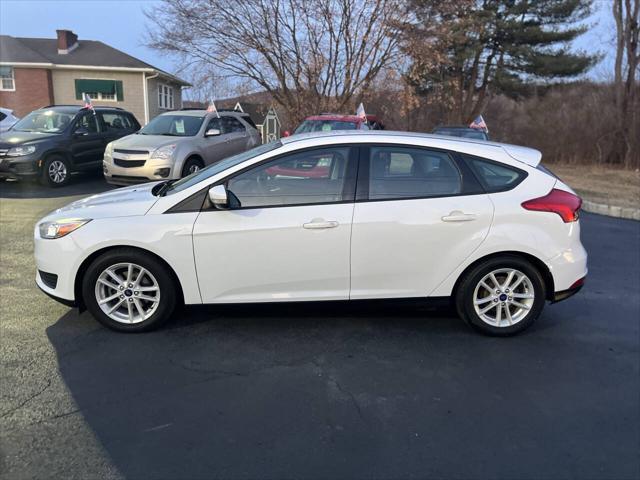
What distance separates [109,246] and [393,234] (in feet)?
7.15

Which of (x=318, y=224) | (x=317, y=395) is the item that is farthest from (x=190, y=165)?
(x=317, y=395)

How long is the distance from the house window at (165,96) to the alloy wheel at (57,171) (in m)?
24.6

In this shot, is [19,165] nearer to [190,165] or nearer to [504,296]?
[190,165]

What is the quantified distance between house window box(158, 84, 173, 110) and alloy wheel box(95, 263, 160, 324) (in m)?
32.8

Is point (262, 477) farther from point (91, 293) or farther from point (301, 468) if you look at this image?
point (91, 293)

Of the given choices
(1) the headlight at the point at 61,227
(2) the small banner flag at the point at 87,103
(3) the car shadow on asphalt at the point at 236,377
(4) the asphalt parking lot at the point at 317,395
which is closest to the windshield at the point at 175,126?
(2) the small banner flag at the point at 87,103

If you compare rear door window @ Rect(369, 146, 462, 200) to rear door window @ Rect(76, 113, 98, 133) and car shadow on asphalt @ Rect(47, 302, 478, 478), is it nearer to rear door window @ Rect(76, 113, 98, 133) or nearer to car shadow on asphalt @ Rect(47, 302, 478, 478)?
car shadow on asphalt @ Rect(47, 302, 478, 478)

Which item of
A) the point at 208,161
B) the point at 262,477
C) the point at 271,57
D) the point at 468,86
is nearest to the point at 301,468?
the point at 262,477

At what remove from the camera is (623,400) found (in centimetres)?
340

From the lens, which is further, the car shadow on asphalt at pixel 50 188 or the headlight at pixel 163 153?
the car shadow on asphalt at pixel 50 188

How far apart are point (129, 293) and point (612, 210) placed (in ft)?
32.8

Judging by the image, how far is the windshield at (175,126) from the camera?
1142 cm

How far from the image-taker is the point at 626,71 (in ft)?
Answer: 66.8

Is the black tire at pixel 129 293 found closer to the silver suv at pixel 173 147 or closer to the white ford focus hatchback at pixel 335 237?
the white ford focus hatchback at pixel 335 237
